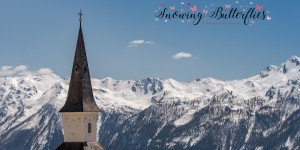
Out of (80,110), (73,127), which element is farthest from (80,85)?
(73,127)

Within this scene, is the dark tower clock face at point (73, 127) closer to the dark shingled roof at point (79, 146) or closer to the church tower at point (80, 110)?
the church tower at point (80, 110)

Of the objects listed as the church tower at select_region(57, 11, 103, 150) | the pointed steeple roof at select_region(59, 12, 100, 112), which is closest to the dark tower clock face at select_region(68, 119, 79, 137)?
the church tower at select_region(57, 11, 103, 150)

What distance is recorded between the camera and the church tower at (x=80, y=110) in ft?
193

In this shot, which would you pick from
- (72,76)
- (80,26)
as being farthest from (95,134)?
(80,26)

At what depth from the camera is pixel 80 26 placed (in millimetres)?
60469

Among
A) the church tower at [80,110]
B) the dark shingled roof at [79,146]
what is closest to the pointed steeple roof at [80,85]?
the church tower at [80,110]

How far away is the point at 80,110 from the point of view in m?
58.8

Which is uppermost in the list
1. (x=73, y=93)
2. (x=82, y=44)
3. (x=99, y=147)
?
(x=82, y=44)

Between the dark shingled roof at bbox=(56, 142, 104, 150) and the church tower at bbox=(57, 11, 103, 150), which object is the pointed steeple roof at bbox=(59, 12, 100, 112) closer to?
the church tower at bbox=(57, 11, 103, 150)

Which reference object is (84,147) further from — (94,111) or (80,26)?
(80,26)

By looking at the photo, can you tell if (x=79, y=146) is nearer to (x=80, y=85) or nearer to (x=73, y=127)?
(x=73, y=127)

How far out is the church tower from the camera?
58.7 meters

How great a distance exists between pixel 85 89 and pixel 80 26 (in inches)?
209

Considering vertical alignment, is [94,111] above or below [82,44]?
below
